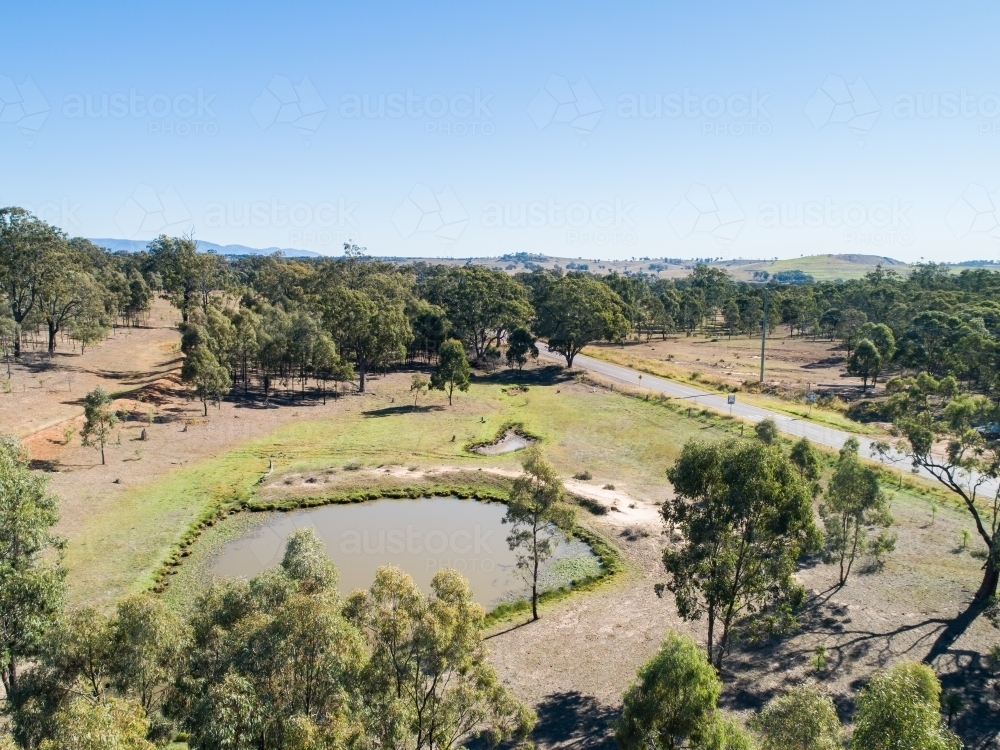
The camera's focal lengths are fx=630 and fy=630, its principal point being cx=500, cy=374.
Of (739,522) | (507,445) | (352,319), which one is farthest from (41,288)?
(739,522)

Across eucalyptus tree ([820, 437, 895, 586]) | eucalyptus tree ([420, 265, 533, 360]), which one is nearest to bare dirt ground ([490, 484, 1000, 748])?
eucalyptus tree ([820, 437, 895, 586])

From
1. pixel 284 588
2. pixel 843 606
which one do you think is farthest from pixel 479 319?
pixel 284 588

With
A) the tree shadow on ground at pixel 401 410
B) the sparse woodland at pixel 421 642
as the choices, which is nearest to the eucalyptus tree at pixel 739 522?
the sparse woodland at pixel 421 642

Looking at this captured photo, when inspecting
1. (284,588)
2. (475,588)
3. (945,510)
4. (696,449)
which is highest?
(696,449)

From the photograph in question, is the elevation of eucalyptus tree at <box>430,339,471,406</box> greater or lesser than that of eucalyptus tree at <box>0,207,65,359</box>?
lesser

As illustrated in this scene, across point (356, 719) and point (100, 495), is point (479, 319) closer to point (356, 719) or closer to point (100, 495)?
point (100, 495)

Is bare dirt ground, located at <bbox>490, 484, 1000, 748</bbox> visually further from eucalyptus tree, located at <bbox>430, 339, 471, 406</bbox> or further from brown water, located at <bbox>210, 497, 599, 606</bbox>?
eucalyptus tree, located at <bbox>430, 339, 471, 406</bbox>
